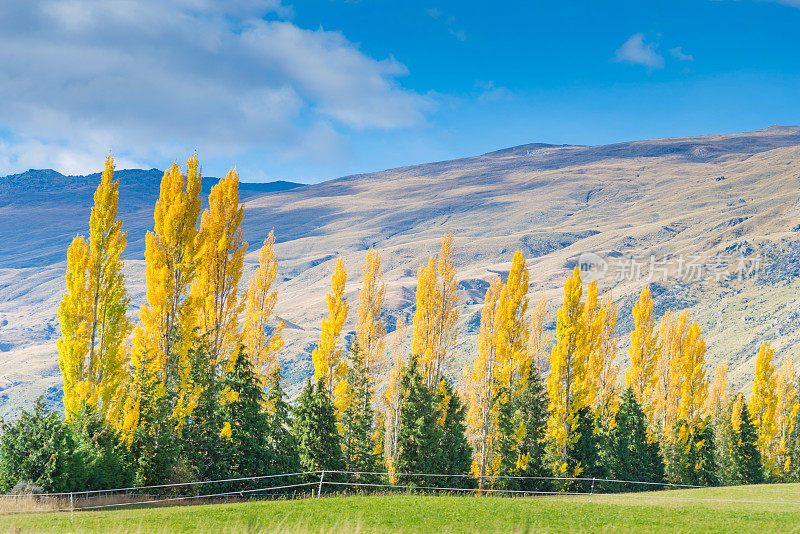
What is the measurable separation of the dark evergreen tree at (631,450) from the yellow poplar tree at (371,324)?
1630 cm

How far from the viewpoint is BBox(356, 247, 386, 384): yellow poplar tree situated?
142 ft

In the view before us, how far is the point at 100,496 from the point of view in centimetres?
2178

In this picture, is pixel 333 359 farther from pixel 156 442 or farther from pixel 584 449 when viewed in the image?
pixel 584 449

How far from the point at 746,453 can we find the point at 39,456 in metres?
46.0

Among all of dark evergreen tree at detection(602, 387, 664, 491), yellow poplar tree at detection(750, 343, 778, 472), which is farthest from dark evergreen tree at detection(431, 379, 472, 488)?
yellow poplar tree at detection(750, 343, 778, 472)

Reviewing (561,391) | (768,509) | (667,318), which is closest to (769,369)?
(667,318)

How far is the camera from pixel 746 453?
149 ft

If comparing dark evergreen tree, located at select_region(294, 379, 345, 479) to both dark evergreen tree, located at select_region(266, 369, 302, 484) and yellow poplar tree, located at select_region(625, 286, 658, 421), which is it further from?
yellow poplar tree, located at select_region(625, 286, 658, 421)

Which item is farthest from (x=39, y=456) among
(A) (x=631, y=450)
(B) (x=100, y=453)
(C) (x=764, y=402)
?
(C) (x=764, y=402)

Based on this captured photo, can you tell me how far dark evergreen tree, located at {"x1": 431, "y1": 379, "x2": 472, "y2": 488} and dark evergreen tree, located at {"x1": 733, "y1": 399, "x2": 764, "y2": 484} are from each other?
2362cm

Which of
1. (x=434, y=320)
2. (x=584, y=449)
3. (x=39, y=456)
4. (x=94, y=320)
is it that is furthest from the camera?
(x=434, y=320)

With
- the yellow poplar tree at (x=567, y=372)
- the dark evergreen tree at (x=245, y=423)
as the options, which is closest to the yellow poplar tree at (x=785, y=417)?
the yellow poplar tree at (x=567, y=372)

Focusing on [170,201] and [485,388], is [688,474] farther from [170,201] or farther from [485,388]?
[170,201]

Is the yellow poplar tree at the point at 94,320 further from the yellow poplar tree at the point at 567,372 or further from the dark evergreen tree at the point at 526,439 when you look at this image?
the yellow poplar tree at the point at 567,372
